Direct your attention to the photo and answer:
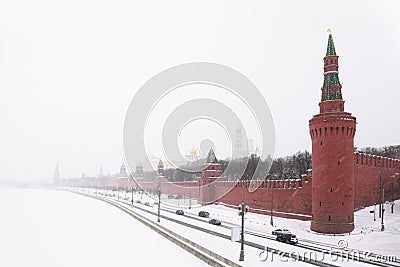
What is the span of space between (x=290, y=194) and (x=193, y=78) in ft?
51.7

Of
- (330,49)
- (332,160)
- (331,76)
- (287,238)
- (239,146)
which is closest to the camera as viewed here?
(287,238)

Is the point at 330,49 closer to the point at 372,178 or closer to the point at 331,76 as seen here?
the point at 331,76

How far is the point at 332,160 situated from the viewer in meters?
31.1

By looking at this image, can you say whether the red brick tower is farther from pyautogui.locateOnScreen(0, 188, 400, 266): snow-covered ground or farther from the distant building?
the distant building

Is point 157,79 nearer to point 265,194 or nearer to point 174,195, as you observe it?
point 265,194

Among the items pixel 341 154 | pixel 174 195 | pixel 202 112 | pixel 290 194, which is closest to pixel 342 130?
pixel 341 154

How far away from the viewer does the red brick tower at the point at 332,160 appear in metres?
30.5

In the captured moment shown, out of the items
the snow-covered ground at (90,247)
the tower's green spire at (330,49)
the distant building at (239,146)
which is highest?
the tower's green spire at (330,49)

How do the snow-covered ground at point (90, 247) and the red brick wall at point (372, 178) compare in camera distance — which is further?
the red brick wall at point (372, 178)

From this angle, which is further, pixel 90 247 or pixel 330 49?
pixel 330 49

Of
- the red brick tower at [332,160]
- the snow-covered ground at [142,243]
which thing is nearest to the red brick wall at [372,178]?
the snow-covered ground at [142,243]

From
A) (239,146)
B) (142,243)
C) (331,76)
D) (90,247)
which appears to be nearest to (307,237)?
(142,243)

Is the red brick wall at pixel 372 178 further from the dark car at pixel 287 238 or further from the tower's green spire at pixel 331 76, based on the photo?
the dark car at pixel 287 238

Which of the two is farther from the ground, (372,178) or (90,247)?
(372,178)
